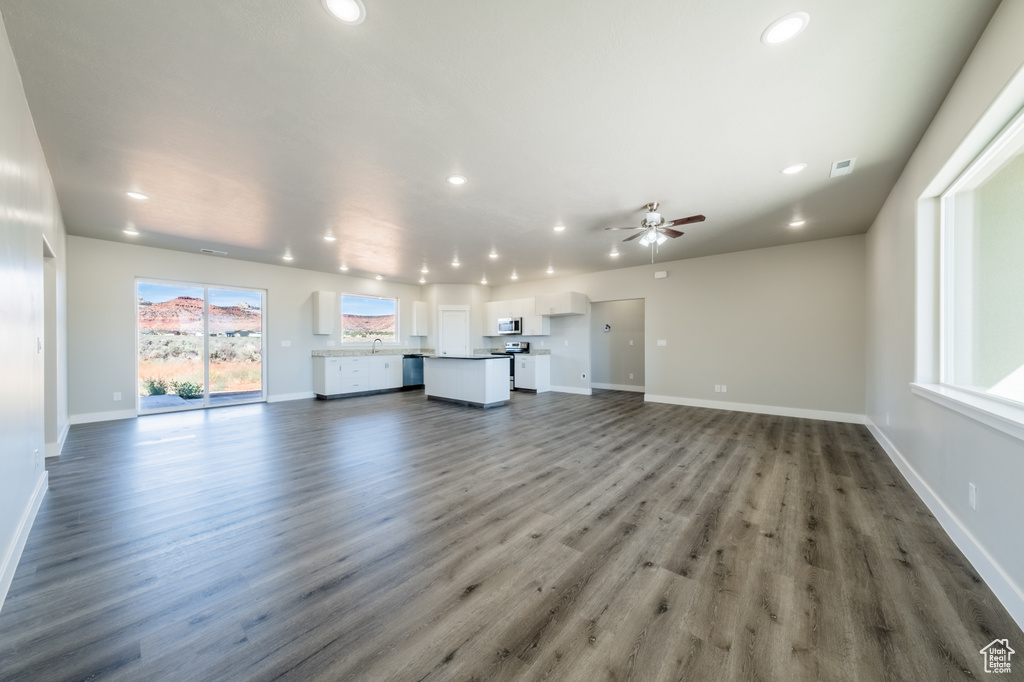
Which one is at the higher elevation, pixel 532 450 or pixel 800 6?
pixel 800 6

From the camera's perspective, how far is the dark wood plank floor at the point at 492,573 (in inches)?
53.8

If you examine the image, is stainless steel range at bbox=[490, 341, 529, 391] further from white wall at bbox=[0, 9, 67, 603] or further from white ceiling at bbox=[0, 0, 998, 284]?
white wall at bbox=[0, 9, 67, 603]

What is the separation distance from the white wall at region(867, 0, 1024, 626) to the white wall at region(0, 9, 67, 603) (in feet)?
14.8

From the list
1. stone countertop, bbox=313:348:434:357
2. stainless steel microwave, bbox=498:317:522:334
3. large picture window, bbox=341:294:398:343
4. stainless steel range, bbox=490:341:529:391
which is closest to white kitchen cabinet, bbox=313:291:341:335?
stone countertop, bbox=313:348:434:357

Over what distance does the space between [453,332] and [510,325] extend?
62.8 inches

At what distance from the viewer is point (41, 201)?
114 inches

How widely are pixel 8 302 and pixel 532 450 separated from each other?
369 cm

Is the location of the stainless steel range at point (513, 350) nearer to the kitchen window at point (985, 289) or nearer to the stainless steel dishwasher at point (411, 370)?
the stainless steel dishwasher at point (411, 370)

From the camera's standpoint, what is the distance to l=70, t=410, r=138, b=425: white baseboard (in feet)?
17.3

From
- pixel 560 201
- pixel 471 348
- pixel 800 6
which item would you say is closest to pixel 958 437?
pixel 800 6

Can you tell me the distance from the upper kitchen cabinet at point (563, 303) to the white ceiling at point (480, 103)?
3.54 meters

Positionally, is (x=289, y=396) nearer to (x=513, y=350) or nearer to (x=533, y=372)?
(x=513, y=350)

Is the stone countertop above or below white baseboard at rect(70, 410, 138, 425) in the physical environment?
above

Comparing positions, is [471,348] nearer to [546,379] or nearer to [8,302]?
[546,379]
